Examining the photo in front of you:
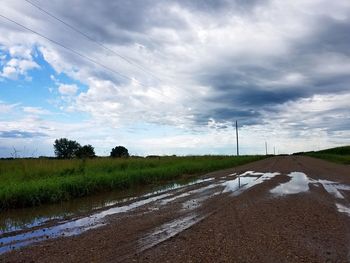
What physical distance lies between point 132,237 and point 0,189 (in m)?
6.80

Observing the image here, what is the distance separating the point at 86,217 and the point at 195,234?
3689 millimetres

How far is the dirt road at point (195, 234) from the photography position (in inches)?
222

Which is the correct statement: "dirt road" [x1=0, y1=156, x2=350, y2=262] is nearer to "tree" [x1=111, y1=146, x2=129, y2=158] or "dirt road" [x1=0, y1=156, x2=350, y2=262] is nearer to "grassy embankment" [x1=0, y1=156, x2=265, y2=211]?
"grassy embankment" [x1=0, y1=156, x2=265, y2=211]

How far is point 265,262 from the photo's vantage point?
5266 millimetres

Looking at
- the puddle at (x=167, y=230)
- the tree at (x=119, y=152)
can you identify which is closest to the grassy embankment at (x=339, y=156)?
the tree at (x=119, y=152)

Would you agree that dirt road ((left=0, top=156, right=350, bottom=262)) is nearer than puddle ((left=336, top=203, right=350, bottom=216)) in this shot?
Yes

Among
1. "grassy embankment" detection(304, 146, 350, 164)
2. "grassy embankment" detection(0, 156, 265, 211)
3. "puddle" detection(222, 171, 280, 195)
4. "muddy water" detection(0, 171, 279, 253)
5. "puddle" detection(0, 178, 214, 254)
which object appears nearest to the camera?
"puddle" detection(0, 178, 214, 254)

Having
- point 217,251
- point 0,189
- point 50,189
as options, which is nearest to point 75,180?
point 50,189

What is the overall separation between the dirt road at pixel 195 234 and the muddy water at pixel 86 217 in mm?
26

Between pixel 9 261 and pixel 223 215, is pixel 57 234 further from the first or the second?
pixel 223 215

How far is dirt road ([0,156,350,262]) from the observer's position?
5.65 meters

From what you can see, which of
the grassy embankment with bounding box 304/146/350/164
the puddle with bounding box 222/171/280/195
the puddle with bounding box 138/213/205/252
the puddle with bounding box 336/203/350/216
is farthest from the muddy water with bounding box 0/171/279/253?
the grassy embankment with bounding box 304/146/350/164

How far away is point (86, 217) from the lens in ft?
30.8

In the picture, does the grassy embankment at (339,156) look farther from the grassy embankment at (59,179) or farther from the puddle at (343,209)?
the puddle at (343,209)
